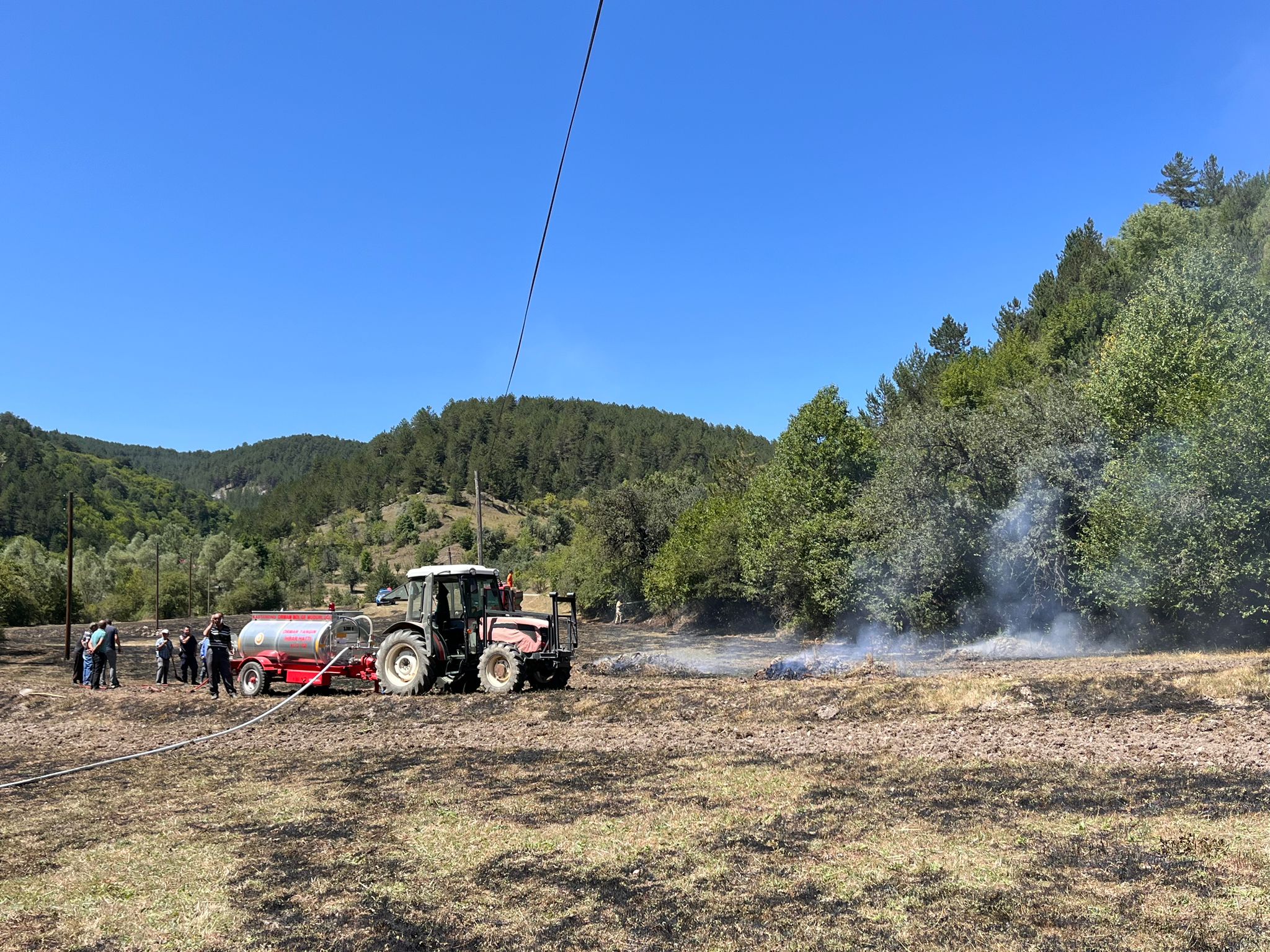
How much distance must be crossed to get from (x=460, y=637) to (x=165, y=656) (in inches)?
430

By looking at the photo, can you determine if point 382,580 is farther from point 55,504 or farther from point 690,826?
point 690,826

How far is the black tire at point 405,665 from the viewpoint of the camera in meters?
17.6

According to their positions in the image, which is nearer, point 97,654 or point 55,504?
point 97,654

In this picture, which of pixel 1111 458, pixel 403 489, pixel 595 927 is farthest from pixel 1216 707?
pixel 403 489

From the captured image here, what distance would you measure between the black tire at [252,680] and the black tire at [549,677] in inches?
283

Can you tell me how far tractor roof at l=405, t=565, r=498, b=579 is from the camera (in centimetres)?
1777

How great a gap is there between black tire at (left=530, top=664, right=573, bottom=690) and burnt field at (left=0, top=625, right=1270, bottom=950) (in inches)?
93.4

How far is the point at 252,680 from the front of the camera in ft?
68.8

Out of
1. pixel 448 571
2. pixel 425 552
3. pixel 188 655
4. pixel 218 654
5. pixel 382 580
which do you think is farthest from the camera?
pixel 425 552

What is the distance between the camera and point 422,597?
59.4 ft

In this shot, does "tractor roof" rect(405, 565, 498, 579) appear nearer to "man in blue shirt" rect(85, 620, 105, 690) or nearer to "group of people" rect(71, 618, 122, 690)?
"group of people" rect(71, 618, 122, 690)

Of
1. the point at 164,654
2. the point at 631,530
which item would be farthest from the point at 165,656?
the point at 631,530

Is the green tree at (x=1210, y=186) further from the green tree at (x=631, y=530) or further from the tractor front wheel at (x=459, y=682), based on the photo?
the tractor front wheel at (x=459, y=682)

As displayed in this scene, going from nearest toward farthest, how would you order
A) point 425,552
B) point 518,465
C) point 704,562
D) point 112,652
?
point 112,652
point 704,562
point 425,552
point 518,465
